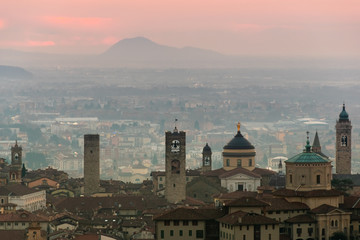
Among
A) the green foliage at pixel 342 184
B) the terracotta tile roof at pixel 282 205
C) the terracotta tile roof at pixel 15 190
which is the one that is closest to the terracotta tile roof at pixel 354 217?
the terracotta tile roof at pixel 282 205

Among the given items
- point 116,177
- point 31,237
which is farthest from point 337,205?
point 116,177

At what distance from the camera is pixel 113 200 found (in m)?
89.4

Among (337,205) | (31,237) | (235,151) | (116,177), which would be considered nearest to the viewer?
(337,205)

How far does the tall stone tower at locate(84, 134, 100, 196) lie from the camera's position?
4136 inches

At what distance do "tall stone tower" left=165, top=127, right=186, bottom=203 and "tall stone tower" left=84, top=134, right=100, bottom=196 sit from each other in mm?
→ 11593

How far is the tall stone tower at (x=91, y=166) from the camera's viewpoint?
345 ft

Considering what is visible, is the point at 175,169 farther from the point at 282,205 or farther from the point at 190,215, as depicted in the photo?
the point at 190,215

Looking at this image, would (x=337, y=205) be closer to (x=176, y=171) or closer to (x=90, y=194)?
(x=176, y=171)

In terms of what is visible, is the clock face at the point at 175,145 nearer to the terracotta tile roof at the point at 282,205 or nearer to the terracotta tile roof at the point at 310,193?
the terracotta tile roof at the point at 310,193

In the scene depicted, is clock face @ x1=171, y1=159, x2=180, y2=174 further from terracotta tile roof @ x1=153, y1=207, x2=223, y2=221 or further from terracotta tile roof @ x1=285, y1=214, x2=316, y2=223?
terracotta tile roof @ x1=285, y1=214, x2=316, y2=223

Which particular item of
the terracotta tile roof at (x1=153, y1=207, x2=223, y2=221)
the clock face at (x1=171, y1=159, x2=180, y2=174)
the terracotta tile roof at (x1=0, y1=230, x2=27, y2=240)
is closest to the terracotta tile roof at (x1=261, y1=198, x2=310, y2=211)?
the terracotta tile roof at (x1=153, y1=207, x2=223, y2=221)

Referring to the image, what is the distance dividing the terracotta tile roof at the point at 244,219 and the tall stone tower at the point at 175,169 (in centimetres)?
2601

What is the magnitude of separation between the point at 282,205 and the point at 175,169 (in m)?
27.3

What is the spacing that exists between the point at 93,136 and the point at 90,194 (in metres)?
7.73
